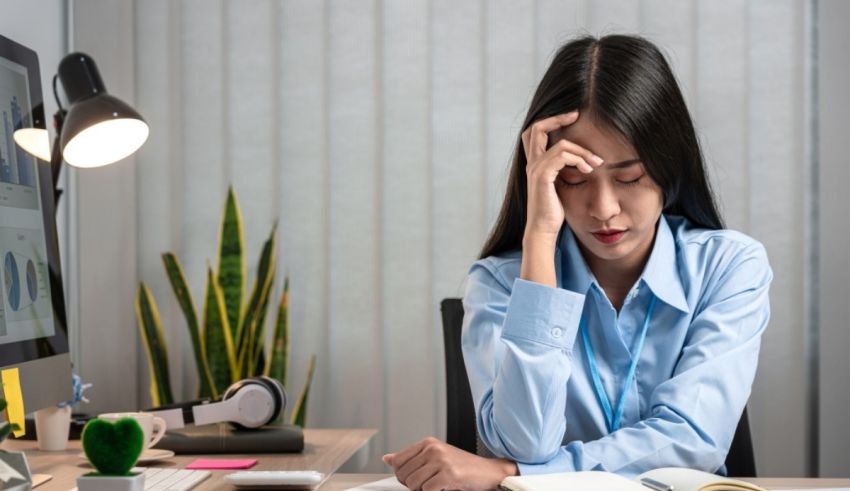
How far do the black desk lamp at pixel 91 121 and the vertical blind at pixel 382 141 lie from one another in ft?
2.91

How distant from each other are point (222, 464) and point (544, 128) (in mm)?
771

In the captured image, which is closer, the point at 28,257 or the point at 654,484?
the point at 654,484

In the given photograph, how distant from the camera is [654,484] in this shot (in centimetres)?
108

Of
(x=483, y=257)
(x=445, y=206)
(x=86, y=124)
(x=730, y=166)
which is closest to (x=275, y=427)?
(x=483, y=257)

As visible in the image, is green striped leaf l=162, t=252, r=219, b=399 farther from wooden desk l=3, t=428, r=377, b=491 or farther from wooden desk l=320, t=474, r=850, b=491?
wooden desk l=320, t=474, r=850, b=491

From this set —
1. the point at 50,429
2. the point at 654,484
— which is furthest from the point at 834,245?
the point at 50,429

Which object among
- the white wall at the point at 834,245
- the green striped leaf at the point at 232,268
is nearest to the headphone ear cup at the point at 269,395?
the green striped leaf at the point at 232,268

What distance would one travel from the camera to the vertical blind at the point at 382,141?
2.68 metres

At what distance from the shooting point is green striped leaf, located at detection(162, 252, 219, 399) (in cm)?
263

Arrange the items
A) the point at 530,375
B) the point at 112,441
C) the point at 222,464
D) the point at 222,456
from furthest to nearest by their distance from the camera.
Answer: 1. the point at 222,456
2. the point at 222,464
3. the point at 530,375
4. the point at 112,441

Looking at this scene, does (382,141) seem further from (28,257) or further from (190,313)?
(28,257)

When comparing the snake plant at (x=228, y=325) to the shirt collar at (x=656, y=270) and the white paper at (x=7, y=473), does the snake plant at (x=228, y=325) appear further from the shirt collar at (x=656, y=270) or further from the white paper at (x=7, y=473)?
the white paper at (x=7, y=473)

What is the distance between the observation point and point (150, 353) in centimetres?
267

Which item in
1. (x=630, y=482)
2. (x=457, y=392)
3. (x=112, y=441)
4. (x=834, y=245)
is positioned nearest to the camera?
(x=112, y=441)
